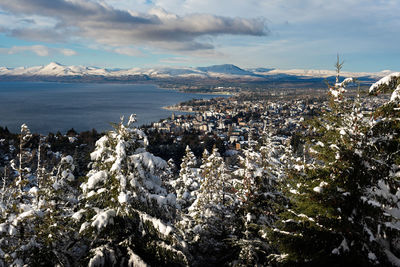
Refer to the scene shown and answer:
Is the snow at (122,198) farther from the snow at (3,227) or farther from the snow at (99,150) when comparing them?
the snow at (3,227)

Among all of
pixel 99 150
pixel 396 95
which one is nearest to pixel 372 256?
pixel 396 95

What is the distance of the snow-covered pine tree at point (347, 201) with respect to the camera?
4.98 m

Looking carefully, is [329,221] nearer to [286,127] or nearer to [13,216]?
[13,216]

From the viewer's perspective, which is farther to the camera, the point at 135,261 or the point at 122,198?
the point at 122,198

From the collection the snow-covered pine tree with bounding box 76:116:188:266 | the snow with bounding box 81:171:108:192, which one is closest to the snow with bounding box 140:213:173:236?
the snow-covered pine tree with bounding box 76:116:188:266

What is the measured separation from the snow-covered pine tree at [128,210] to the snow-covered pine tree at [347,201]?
95.3 inches

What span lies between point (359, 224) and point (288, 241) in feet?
4.57

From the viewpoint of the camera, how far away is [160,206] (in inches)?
238

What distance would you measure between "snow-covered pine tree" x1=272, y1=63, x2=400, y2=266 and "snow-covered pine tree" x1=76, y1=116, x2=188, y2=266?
2.42m

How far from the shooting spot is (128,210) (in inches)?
228

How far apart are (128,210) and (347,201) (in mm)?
4304

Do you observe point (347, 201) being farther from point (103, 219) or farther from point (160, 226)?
point (103, 219)

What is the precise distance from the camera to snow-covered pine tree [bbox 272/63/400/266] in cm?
498

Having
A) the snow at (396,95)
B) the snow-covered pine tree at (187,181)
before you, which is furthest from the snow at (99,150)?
the snow-covered pine tree at (187,181)
